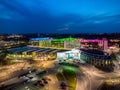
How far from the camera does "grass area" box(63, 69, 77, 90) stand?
26.1m

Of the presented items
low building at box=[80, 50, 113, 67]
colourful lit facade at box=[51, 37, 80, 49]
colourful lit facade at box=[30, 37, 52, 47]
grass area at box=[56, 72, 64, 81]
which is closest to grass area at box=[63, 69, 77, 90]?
grass area at box=[56, 72, 64, 81]

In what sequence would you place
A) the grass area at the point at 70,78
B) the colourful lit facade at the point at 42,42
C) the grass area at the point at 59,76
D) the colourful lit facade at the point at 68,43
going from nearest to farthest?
the grass area at the point at 70,78 → the grass area at the point at 59,76 → the colourful lit facade at the point at 68,43 → the colourful lit facade at the point at 42,42

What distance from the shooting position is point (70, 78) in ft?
97.3

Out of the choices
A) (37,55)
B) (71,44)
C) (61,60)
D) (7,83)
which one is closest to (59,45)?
(71,44)

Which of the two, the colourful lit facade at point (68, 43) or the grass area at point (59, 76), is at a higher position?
the colourful lit facade at point (68, 43)

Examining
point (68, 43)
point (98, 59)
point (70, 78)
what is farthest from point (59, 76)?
point (68, 43)

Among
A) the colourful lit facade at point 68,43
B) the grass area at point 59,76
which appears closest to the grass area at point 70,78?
the grass area at point 59,76

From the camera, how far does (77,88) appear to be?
25.5 metres

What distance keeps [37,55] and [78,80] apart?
24.0m

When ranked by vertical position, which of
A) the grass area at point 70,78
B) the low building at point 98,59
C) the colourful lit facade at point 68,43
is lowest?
the grass area at point 70,78

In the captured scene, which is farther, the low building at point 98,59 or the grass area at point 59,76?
the low building at point 98,59

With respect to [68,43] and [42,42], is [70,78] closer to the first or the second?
[68,43]

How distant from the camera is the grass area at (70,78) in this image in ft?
85.8

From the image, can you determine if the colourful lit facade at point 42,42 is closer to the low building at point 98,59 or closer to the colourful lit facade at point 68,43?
the colourful lit facade at point 68,43
